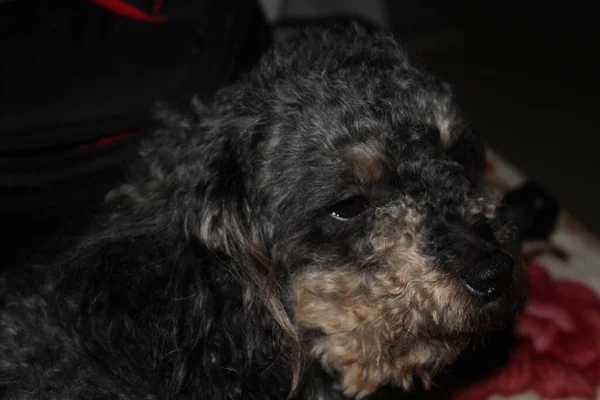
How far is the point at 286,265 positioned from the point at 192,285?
0.20 meters

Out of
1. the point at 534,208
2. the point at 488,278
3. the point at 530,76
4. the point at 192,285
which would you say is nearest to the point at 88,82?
the point at 192,285

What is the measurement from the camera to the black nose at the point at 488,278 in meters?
1.39

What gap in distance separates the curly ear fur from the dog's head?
0.06ft

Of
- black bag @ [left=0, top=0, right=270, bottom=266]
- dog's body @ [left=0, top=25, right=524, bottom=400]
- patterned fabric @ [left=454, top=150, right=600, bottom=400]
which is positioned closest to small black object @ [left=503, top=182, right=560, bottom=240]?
patterned fabric @ [left=454, top=150, right=600, bottom=400]

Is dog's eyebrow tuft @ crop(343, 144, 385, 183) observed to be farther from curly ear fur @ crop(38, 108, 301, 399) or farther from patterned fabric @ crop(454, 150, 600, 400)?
patterned fabric @ crop(454, 150, 600, 400)

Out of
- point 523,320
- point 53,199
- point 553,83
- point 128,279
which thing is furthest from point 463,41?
point 128,279

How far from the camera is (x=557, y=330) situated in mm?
2326

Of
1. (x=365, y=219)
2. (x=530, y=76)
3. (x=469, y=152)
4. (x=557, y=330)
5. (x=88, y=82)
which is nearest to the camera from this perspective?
(x=365, y=219)

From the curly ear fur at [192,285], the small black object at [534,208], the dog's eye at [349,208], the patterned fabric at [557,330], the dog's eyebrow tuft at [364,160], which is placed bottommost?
the patterned fabric at [557,330]

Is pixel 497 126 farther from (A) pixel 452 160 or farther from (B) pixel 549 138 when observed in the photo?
(A) pixel 452 160

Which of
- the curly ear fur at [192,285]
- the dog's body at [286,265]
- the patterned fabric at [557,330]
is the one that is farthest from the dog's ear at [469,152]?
the patterned fabric at [557,330]

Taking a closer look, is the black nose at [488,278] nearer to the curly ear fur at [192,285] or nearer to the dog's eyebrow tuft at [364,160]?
the dog's eyebrow tuft at [364,160]

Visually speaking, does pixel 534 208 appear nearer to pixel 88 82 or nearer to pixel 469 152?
pixel 469 152

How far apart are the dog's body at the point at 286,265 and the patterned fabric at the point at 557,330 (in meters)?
0.65
